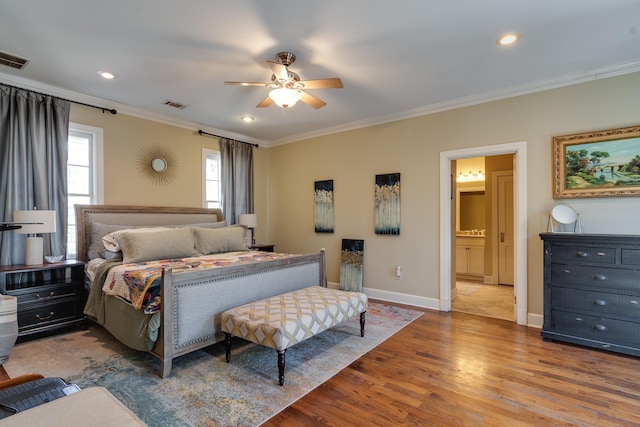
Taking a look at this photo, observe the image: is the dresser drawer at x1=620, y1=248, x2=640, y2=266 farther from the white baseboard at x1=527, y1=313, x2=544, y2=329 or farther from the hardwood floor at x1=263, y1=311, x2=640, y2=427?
the white baseboard at x1=527, y1=313, x2=544, y2=329

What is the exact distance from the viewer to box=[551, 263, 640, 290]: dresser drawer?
9.46ft

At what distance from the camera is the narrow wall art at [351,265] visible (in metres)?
5.07

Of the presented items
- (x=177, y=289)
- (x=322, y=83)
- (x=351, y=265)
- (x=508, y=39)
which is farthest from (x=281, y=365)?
(x=508, y=39)

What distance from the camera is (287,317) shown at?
2518 millimetres

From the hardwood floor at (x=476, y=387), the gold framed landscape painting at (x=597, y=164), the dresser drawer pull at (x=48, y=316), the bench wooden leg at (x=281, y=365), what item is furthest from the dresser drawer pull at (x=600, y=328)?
the dresser drawer pull at (x=48, y=316)

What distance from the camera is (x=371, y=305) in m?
4.58

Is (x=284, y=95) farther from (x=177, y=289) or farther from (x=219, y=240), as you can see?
(x=219, y=240)

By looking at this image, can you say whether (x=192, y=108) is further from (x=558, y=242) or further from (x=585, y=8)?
(x=558, y=242)

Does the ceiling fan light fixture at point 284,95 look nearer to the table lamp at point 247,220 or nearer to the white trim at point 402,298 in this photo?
the table lamp at point 247,220

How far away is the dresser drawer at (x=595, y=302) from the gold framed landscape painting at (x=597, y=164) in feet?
3.36

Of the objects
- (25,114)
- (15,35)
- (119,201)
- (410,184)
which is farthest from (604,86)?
(25,114)

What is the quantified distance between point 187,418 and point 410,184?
3803 mm

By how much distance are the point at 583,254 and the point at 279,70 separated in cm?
340

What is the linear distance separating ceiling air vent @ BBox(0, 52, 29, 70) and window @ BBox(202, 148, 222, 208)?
2428 millimetres
